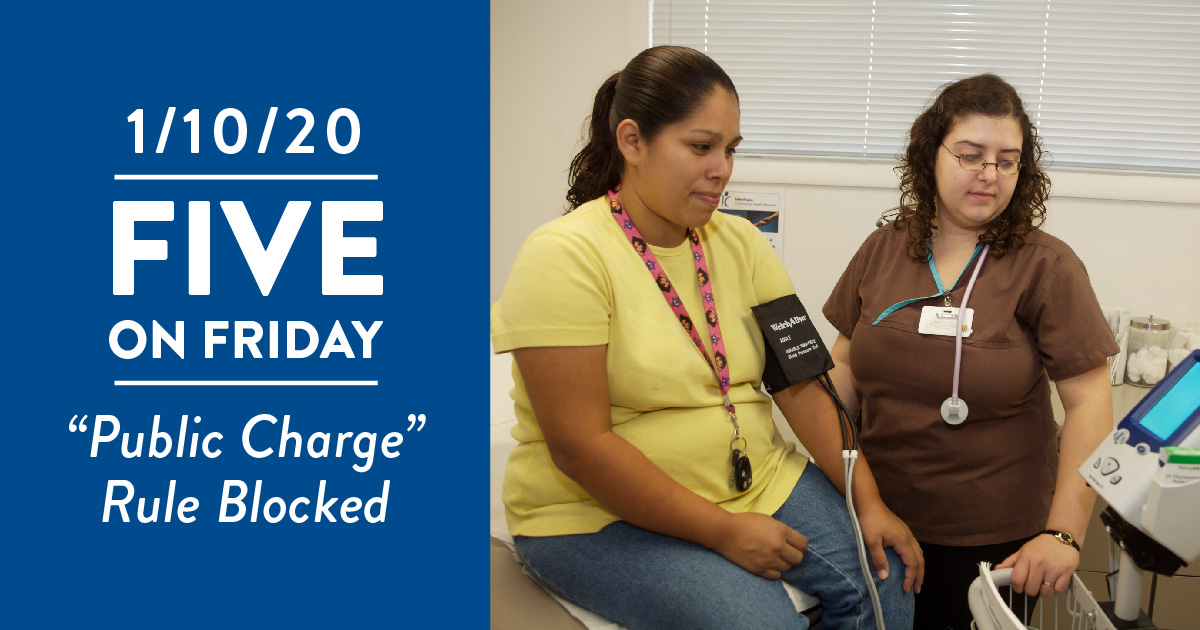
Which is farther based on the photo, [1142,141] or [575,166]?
[1142,141]

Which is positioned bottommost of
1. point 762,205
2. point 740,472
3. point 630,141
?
point 740,472

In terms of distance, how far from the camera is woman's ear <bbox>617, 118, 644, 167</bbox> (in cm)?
142

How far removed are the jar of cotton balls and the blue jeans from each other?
4.67 ft

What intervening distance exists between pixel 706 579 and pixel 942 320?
74cm

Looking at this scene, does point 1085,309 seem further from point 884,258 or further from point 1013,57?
point 1013,57

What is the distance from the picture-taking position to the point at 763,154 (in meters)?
2.86

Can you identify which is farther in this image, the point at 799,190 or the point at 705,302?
the point at 799,190

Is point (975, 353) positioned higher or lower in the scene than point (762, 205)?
lower

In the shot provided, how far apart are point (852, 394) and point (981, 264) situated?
0.39m

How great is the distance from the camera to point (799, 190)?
2834 millimetres

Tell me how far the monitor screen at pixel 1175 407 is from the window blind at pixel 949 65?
1774 millimetres

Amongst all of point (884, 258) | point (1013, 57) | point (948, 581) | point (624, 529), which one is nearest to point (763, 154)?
point (1013, 57)
